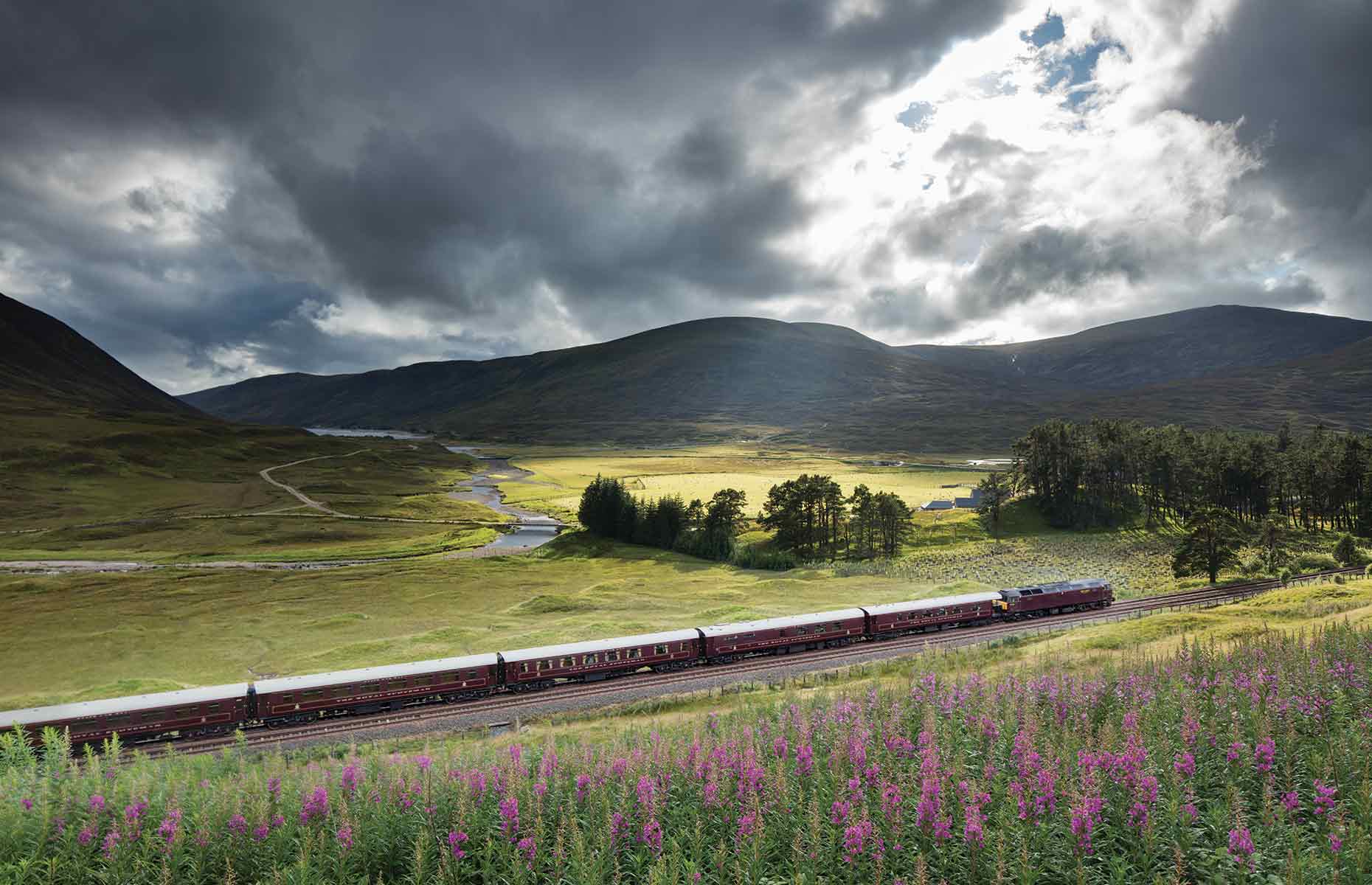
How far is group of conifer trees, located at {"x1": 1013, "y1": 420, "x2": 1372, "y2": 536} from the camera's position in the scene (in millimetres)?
95562

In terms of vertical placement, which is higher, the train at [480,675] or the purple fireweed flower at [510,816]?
the purple fireweed flower at [510,816]

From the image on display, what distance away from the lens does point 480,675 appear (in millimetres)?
42969

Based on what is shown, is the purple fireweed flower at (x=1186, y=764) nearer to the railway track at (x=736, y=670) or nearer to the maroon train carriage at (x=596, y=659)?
the railway track at (x=736, y=670)

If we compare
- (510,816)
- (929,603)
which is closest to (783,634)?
(929,603)

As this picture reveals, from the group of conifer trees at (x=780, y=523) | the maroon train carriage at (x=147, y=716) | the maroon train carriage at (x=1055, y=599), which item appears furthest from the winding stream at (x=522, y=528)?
the maroon train carriage at (x=1055, y=599)

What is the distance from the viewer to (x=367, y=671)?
1642 inches

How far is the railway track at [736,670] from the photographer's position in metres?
38.3

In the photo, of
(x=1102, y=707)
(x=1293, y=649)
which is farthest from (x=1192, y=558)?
(x=1102, y=707)

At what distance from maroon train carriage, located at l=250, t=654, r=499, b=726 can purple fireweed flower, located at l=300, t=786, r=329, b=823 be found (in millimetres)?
33501

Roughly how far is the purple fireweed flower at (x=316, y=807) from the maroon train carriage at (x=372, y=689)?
3350 cm

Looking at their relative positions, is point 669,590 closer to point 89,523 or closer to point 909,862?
point 909,862

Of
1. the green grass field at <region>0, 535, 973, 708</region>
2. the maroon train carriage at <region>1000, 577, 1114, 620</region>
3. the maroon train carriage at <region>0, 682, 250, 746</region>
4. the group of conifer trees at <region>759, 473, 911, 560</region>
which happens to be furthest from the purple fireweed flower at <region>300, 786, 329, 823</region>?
the group of conifer trees at <region>759, 473, 911, 560</region>

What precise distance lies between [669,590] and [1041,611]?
4113 centimetres

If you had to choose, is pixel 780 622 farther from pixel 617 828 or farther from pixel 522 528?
pixel 522 528
